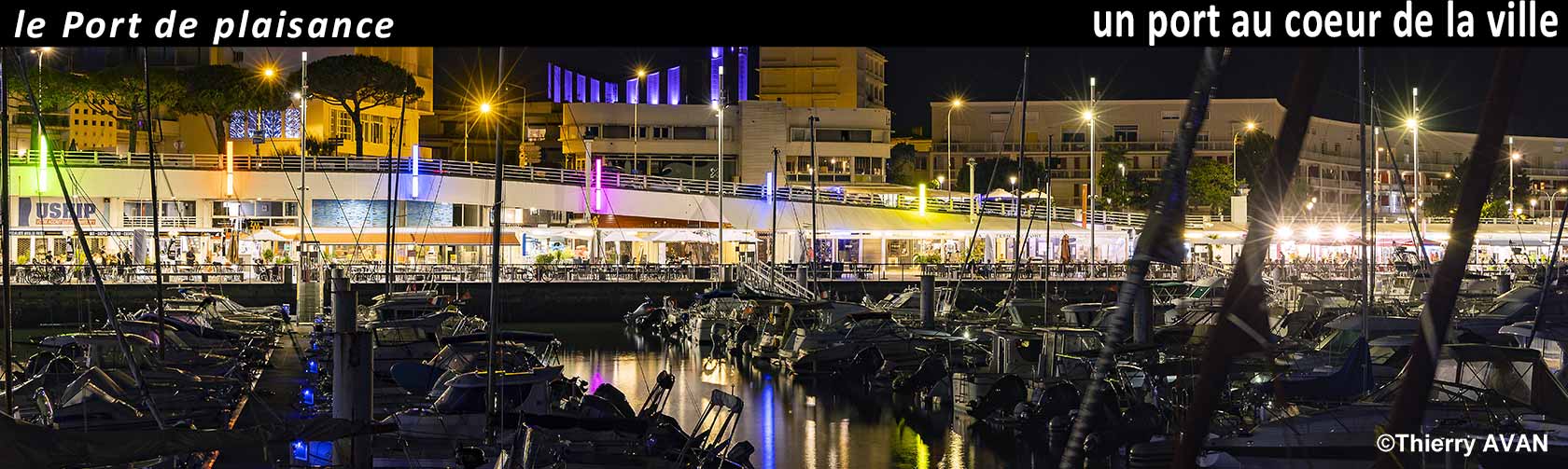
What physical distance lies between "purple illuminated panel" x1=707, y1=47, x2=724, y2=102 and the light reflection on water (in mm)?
62950

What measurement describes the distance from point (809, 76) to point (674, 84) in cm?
972

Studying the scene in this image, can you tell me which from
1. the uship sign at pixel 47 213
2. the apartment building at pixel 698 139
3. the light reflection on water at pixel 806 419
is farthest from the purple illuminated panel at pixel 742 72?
the light reflection on water at pixel 806 419

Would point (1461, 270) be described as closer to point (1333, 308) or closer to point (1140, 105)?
point (1333, 308)

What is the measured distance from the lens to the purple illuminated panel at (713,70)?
360ft

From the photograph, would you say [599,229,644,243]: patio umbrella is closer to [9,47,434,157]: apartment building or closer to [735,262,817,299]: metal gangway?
[735,262,817,299]: metal gangway

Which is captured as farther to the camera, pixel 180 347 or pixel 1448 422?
pixel 180 347

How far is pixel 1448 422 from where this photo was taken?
20.9m

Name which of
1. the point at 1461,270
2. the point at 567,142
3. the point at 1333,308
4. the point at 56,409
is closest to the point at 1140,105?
the point at 567,142

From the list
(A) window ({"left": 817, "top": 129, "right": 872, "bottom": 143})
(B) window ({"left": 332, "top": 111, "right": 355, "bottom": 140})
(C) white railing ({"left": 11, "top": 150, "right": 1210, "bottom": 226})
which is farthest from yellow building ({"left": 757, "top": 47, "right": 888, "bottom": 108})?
(C) white railing ({"left": 11, "top": 150, "right": 1210, "bottom": 226})

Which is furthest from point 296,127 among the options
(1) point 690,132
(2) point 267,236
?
(1) point 690,132

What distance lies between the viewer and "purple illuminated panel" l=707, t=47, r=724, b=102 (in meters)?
110

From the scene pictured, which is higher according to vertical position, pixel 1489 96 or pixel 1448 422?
pixel 1489 96

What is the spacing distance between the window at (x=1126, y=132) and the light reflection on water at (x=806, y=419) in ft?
286

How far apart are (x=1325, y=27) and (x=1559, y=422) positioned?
1560 centimetres
